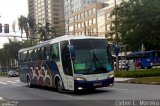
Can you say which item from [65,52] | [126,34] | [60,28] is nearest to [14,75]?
[126,34]

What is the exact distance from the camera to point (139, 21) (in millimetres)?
36719

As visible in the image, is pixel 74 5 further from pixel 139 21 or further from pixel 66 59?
pixel 66 59

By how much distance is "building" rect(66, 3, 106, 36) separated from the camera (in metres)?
139

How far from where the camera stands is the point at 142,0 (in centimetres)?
3775

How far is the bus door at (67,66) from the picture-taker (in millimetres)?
19703

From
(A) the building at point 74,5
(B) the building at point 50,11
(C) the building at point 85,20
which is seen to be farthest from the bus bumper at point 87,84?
(B) the building at point 50,11

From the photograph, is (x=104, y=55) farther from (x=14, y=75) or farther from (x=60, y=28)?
(x=60, y=28)

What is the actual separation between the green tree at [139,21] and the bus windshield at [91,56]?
16.8m

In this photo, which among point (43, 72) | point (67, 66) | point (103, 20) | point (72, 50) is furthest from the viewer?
point (103, 20)

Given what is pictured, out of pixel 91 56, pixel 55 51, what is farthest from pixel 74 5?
pixel 91 56

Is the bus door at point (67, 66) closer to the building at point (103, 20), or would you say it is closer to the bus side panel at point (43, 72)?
the bus side panel at point (43, 72)

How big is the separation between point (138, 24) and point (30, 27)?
7196 cm

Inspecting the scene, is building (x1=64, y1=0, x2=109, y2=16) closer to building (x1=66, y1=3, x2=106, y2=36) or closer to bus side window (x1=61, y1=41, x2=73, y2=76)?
building (x1=66, y1=3, x2=106, y2=36)

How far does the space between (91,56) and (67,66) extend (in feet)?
4.72
